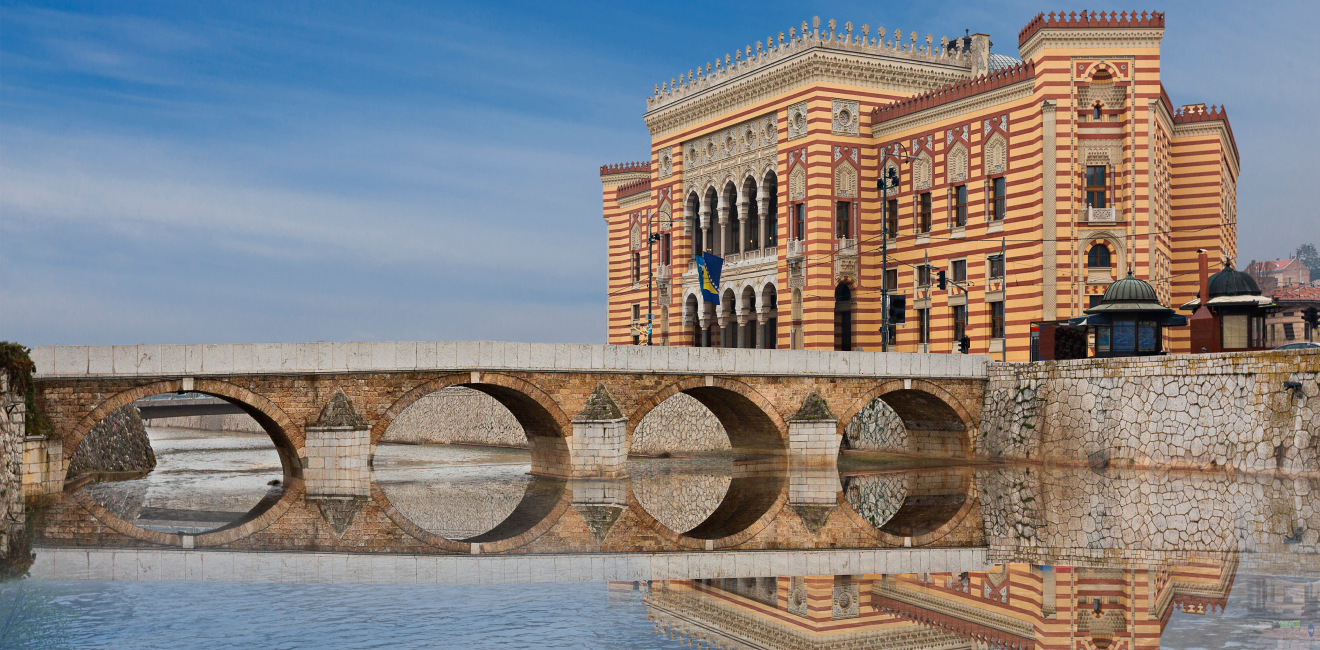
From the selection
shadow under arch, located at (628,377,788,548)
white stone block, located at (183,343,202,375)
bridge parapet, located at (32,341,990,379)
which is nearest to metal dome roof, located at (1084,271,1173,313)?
bridge parapet, located at (32,341,990,379)

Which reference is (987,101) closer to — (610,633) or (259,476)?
(259,476)

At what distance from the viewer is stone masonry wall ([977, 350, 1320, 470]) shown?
29.6 metres

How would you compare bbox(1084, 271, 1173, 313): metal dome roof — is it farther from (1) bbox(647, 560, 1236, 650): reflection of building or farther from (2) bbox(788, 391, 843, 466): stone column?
(1) bbox(647, 560, 1236, 650): reflection of building

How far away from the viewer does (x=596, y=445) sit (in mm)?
33406

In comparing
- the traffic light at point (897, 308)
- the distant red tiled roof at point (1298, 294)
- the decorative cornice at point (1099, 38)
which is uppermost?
the decorative cornice at point (1099, 38)

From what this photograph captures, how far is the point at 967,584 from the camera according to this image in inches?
656

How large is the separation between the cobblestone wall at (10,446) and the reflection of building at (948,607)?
17.4m

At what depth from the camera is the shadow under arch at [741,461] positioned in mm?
23047

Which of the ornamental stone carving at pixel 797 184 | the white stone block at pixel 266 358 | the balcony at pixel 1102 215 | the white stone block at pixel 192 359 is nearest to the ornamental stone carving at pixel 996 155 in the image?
the balcony at pixel 1102 215

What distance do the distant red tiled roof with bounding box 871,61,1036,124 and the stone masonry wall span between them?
11617 mm

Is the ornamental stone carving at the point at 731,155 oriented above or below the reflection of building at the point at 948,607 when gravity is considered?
above

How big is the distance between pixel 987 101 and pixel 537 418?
2223 centimetres

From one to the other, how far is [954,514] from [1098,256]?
68.9 feet

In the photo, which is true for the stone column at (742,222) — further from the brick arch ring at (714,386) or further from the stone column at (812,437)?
the stone column at (812,437)
